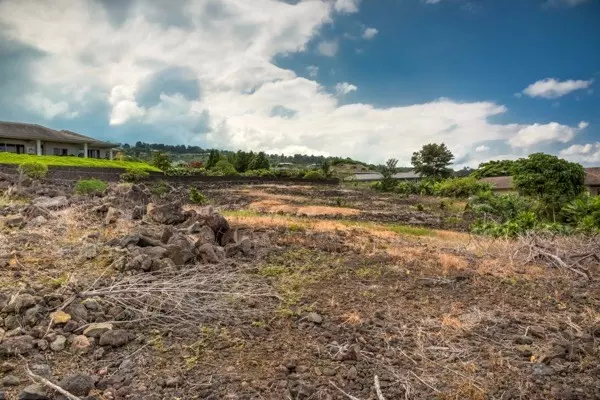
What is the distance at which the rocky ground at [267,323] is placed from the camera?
3551 mm

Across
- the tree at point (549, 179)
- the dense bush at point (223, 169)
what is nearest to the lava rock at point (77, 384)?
the tree at point (549, 179)

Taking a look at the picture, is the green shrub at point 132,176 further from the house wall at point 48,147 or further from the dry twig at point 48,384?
the dry twig at point 48,384

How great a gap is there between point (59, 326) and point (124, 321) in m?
0.56

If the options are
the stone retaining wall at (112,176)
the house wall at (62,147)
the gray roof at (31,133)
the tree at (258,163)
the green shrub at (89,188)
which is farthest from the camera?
the tree at (258,163)

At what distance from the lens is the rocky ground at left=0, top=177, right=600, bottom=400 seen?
3.55 meters

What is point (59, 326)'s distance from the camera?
4086 millimetres

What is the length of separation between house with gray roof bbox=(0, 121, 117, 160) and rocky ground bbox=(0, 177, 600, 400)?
102ft

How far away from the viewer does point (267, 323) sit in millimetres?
4691

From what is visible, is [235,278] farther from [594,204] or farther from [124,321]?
[594,204]

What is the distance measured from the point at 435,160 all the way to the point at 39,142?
47209 mm

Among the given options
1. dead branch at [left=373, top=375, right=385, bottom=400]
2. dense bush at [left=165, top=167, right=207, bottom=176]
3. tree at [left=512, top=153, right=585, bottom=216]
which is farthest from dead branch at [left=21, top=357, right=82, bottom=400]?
dense bush at [left=165, top=167, right=207, bottom=176]

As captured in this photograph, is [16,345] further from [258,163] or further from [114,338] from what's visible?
[258,163]

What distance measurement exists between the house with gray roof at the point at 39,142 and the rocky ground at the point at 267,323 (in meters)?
31.1

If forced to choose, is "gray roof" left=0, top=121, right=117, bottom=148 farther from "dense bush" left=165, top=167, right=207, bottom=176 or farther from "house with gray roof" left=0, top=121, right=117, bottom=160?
"dense bush" left=165, top=167, right=207, bottom=176
